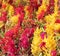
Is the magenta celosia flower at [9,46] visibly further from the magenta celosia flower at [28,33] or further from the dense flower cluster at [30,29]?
the magenta celosia flower at [28,33]

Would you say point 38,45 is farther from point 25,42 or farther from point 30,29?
Result: point 30,29

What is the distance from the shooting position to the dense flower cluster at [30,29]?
199 centimetres

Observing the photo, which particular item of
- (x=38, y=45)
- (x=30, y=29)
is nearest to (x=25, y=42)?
(x=38, y=45)

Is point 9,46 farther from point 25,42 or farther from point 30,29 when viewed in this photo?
point 30,29

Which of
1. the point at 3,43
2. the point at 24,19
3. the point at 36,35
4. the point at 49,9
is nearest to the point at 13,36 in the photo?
the point at 3,43

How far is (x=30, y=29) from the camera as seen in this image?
219 cm

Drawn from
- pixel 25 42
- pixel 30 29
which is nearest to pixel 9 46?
pixel 25 42

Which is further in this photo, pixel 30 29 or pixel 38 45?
pixel 30 29

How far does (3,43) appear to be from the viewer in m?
2.17

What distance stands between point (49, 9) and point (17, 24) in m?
0.51

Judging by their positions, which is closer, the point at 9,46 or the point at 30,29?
the point at 9,46

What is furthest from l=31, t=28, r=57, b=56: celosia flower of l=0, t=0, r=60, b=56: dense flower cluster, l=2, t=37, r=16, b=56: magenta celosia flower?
l=2, t=37, r=16, b=56: magenta celosia flower

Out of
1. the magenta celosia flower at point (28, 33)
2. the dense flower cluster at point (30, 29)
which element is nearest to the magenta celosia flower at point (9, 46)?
the dense flower cluster at point (30, 29)

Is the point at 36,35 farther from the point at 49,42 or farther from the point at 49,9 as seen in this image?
the point at 49,9
